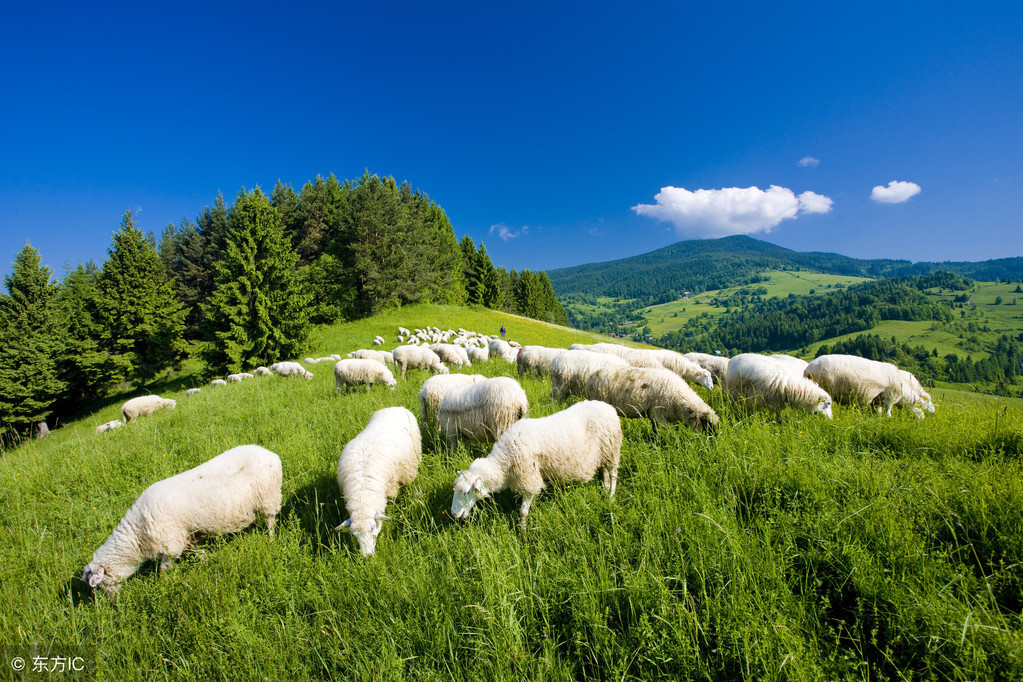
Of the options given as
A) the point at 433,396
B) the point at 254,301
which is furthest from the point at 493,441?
the point at 254,301

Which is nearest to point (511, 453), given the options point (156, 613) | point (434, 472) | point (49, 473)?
point (434, 472)

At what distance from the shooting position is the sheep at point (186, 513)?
344cm

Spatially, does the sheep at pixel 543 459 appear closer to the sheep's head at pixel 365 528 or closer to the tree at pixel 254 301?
the sheep's head at pixel 365 528

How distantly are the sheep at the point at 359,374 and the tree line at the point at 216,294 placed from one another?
53.1ft

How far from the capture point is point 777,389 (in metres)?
5.27

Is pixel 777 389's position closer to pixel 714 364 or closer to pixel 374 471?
pixel 714 364

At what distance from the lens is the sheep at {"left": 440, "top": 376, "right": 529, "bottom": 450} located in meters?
4.98

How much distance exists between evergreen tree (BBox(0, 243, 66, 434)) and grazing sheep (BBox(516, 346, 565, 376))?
1121 inches

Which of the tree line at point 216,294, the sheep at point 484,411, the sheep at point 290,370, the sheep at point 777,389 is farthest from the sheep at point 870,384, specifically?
the tree line at point 216,294

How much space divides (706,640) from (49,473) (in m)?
8.39

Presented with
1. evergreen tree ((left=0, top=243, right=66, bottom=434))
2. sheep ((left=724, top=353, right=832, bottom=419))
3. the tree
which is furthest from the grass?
evergreen tree ((left=0, top=243, right=66, bottom=434))

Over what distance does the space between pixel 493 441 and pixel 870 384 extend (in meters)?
5.97

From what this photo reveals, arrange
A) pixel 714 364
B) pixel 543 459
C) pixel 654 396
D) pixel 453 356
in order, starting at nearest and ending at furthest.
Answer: pixel 543 459, pixel 654 396, pixel 714 364, pixel 453 356

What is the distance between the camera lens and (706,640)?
1942mm
